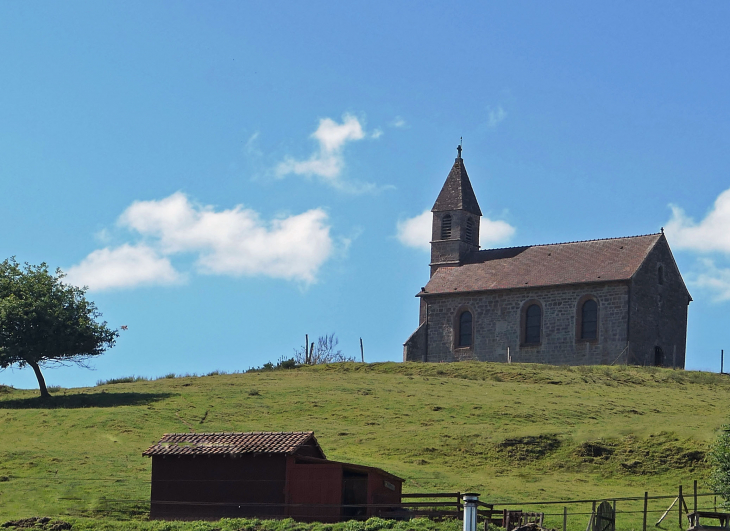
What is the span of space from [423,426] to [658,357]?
27.9 metres

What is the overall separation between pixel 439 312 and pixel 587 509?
4408 centimetres

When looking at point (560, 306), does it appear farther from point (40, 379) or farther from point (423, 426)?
point (40, 379)

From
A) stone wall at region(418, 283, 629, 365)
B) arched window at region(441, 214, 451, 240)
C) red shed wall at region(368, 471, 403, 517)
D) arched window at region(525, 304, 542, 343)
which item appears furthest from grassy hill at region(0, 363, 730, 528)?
arched window at region(441, 214, 451, 240)

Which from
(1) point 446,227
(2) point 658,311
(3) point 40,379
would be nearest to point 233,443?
(3) point 40,379

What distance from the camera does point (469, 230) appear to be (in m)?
87.7

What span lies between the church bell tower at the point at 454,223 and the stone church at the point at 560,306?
0.93m

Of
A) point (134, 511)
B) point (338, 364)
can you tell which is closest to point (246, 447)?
point (134, 511)

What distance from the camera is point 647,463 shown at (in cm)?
4647

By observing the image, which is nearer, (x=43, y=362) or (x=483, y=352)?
(x=43, y=362)

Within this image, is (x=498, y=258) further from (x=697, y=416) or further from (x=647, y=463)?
(x=647, y=463)

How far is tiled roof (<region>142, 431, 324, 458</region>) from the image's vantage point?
124 feet

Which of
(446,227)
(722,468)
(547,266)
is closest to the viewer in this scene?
(722,468)

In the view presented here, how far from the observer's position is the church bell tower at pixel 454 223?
284 ft

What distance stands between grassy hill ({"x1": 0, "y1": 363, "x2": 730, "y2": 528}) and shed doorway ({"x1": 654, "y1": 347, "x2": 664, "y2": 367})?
658cm
